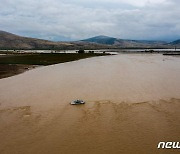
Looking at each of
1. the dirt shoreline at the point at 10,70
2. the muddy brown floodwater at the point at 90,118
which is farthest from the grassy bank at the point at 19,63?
the muddy brown floodwater at the point at 90,118

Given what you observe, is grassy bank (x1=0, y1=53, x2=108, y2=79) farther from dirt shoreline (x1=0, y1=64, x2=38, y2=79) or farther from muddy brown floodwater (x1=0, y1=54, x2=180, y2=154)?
muddy brown floodwater (x1=0, y1=54, x2=180, y2=154)

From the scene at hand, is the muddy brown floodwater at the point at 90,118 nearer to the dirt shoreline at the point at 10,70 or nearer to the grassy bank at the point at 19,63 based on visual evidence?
the dirt shoreline at the point at 10,70

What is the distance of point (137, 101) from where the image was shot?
24.7 metres

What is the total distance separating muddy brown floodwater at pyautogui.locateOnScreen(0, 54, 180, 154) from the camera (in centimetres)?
1531

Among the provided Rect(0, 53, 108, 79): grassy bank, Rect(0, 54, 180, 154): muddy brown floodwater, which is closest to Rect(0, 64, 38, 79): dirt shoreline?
Rect(0, 53, 108, 79): grassy bank

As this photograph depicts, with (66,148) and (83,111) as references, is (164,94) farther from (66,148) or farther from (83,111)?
(66,148)

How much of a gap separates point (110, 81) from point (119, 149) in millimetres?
21266

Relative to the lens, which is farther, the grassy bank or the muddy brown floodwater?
the grassy bank

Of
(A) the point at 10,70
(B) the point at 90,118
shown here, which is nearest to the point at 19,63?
(A) the point at 10,70

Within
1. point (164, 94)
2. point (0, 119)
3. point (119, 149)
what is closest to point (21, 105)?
point (0, 119)

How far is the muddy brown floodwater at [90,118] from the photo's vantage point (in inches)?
603

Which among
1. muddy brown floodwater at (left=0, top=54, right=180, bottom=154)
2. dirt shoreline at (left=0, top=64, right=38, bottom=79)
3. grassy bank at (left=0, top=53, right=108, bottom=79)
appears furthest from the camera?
grassy bank at (left=0, top=53, right=108, bottom=79)

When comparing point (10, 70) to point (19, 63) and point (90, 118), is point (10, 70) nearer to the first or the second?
point (19, 63)

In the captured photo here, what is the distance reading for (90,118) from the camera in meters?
20.0
